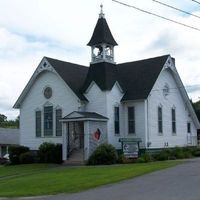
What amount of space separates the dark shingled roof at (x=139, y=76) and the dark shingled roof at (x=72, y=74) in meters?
3.35

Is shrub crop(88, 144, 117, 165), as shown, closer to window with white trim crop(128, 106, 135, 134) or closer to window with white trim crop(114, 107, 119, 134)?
window with white trim crop(114, 107, 119, 134)

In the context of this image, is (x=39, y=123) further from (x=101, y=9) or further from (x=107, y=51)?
(x=101, y=9)

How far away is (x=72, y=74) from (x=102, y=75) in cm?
Answer: 357

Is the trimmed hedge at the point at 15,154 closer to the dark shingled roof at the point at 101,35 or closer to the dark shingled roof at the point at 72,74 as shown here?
the dark shingled roof at the point at 72,74

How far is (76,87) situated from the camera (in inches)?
1574

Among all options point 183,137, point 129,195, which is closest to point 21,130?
point 183,137

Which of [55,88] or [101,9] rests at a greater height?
[101,9]

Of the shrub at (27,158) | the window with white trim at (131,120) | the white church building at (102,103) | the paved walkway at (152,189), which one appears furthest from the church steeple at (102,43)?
the paved walkway at (152,189)

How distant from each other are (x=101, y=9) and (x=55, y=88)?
7783mm

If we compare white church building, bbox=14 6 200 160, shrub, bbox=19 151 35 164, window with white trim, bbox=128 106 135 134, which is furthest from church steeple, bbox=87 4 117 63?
shrub, bbox=19 151 35 164

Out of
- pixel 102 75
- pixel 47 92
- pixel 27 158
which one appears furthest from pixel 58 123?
pixel 102 75

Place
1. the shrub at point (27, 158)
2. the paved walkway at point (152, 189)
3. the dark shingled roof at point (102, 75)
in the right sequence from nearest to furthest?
the paved walkway at point (152, 189) < the dark shingled roof at point (102, 75) < the shrub at point (27, 158)

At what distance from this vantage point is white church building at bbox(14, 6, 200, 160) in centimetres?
3806

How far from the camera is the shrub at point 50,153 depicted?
126ft
